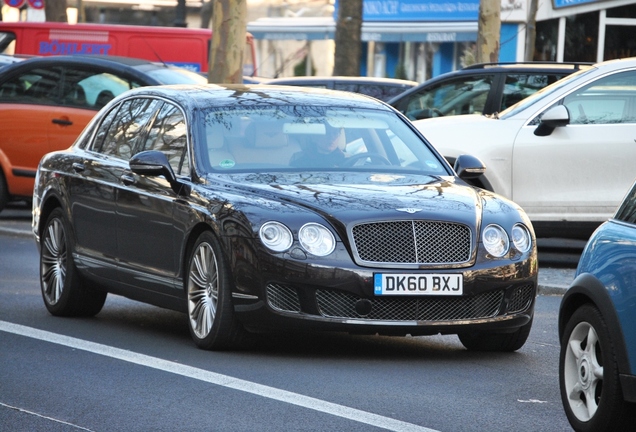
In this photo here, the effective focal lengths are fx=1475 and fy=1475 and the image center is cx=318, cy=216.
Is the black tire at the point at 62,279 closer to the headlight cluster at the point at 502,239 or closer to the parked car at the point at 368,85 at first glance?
the headlight cluster at the point at 502,239

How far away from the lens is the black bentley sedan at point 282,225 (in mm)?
7918

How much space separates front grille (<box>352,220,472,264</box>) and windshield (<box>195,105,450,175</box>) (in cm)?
106

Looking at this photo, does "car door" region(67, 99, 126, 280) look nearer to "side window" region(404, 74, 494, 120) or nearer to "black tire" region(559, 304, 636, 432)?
"black tire" region(559, 304, 636, 432)

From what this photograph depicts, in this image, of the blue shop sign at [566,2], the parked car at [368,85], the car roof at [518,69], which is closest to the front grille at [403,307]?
the car roof at [518,69]

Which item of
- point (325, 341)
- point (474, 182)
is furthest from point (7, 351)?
point (474, 182)

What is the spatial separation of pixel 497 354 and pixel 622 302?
3.02 metres

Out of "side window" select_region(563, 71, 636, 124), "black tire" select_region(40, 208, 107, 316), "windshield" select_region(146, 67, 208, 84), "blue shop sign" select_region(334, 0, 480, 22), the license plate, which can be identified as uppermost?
"side window" select_region(563, 71, 636, 124)

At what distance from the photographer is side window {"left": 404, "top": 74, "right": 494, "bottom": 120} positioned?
14953mm

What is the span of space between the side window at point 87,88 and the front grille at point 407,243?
938 centimetres

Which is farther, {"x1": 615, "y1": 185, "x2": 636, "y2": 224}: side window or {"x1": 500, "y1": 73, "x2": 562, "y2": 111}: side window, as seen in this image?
{"x1": 500, "y1": 73, "x2": 562, "y2": 111}: side window

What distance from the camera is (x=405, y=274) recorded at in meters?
7.88

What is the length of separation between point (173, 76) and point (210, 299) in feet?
28.4

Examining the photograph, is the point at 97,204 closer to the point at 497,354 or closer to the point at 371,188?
the point at 371,188

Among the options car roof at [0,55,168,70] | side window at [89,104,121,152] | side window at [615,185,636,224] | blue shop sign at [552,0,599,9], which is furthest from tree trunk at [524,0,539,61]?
side window at [615,185,636,224]
